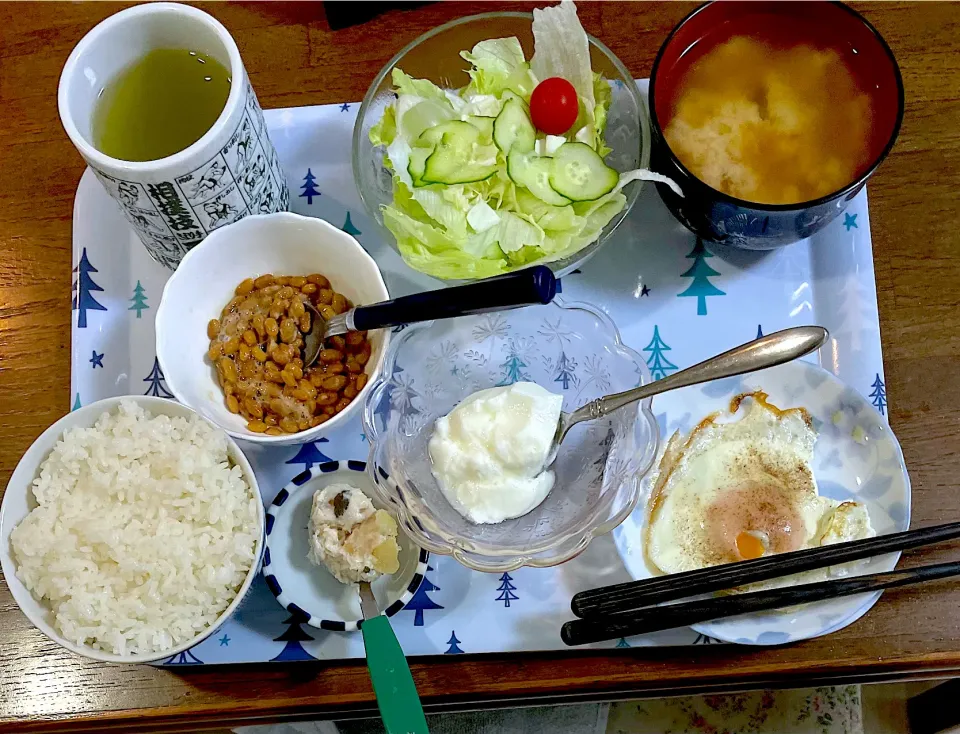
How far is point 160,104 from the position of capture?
4.48 ft

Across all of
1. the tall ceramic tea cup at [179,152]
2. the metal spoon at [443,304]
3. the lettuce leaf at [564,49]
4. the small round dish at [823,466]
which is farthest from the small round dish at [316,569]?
the lettuce leaf at [564,49]

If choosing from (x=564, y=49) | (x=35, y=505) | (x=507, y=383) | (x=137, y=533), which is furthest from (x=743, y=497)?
(x=35, y=505)

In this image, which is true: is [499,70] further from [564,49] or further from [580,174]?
[580,174]

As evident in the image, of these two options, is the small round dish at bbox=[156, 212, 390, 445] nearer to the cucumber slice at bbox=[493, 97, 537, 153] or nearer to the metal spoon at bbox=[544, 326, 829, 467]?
the cucumber slice at bbox=[493, 97, 537, 153]

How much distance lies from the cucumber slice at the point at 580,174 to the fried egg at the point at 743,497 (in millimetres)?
460

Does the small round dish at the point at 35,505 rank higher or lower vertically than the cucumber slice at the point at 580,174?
lower

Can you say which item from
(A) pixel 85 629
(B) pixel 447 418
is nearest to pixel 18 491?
(A) pixel 85 629

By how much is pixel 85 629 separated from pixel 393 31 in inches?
51.6

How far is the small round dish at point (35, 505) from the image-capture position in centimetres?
119

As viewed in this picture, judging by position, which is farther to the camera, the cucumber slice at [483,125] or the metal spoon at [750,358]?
the cucumber slice at [483,125]

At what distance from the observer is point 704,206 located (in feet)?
4.52

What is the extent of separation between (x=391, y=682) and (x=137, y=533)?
1.49ft

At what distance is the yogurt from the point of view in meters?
1.29

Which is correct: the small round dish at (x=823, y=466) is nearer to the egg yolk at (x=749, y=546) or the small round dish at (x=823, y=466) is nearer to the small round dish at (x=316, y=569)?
the egg yolk at (x=749, y=546)
